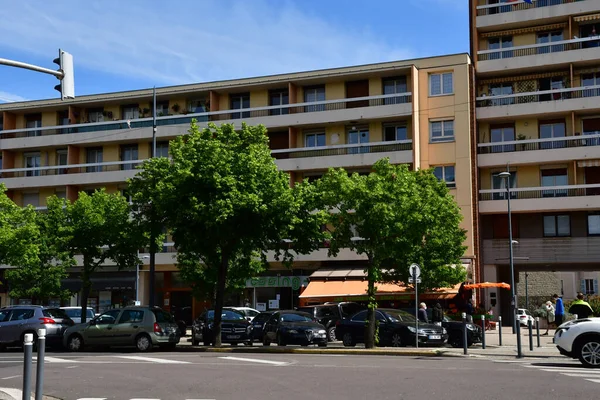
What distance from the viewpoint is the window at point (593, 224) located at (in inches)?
1596

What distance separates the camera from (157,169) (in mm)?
27281

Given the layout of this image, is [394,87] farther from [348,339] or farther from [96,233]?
[348,339]

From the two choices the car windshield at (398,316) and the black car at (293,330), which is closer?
the black car at (293,330)

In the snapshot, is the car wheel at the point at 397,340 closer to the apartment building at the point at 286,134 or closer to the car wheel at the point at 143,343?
the car wheel at the point at 143,343

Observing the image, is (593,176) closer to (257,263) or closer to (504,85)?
(504,85)

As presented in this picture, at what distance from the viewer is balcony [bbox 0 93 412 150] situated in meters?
42.7

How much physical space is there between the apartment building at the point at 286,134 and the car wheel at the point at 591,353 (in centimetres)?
2055

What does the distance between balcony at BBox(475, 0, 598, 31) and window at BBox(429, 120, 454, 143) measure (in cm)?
603

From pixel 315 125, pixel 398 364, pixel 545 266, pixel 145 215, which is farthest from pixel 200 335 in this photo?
pixel 545 266

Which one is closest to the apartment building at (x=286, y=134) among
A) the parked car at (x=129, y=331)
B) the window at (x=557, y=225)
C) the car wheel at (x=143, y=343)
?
the window at (x=557, y=225)

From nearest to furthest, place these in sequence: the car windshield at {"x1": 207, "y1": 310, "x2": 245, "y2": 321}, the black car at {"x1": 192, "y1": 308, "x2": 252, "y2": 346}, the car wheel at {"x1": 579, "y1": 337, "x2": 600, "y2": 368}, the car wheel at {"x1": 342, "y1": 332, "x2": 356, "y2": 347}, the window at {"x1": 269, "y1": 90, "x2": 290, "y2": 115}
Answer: the car wheel at {"x1": 579, "y1": 337, "x2": 600, "y2": 368}
the car wheel at {"x1": 342, "y1": 332, "x2": 356, "y2": 347}
the black car at {"x1": 192, "y1": 308, "x2": 252, "y2": 346}
the car windshield at {"x1": 207, "y1": 310, "x2": 245, "y2": 321}
the window at {"x1": 269, "y1": 90, "x2": 290, "y2": 115}

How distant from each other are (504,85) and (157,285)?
2375cm

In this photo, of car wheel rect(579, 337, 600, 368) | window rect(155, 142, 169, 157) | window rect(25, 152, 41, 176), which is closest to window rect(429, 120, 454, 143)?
window rect(155, 142, 169, 157)

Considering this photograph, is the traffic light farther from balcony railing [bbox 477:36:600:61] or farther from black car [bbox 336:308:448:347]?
balcony railing [bbox 477:36:600:61]
